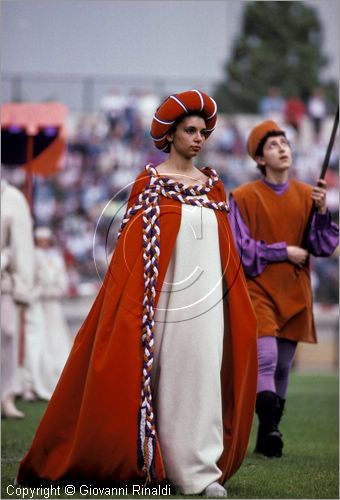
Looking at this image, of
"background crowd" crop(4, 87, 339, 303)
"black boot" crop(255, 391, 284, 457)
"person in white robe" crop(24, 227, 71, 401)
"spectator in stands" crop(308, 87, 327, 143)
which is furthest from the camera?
"spectator in stands" crop(308, 87, 327, 143)

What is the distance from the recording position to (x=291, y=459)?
7.93m

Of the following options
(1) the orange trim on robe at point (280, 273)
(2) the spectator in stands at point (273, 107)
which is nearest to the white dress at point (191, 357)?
(1) the orange trim on robe at point (280, 273)

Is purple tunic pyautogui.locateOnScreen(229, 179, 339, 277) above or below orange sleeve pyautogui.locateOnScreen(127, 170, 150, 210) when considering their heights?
below

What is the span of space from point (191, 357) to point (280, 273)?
6.69 feet

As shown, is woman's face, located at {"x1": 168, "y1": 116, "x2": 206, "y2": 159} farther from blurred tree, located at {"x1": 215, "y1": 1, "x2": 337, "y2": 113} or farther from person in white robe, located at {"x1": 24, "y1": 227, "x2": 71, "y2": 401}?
blurred tree, located at {"x1": 215, "y1": 1, "x2": 337, "y2": 113}

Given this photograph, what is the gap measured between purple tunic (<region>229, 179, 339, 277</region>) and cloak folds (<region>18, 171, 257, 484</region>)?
4.97ft

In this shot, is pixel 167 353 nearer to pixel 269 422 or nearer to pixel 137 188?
pixel 137 188

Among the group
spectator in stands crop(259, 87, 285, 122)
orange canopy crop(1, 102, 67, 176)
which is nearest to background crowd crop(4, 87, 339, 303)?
spectator in stands crop(259, 87, 285, 122)

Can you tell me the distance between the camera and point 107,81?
29781 mm

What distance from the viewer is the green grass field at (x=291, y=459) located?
6.55 metres

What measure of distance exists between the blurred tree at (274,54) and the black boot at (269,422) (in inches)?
1541

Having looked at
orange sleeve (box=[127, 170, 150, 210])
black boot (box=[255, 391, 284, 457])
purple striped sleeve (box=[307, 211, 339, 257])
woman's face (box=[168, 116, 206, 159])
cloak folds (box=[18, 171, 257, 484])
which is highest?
woman's face (box=[168, 116, 206, 159])

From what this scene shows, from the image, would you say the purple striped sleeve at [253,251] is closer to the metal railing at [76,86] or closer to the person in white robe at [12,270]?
the person in white robe at [12,270]

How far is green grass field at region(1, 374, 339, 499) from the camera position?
21.5 feet
